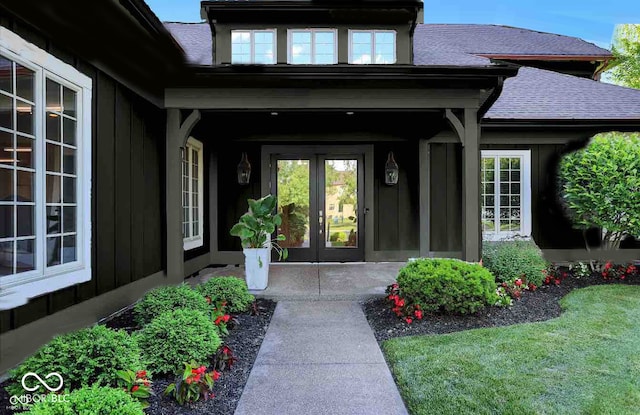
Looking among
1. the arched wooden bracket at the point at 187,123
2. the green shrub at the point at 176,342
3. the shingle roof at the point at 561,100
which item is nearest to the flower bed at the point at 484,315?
the green shrub at the point at 176,342

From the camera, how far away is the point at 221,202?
812 cm

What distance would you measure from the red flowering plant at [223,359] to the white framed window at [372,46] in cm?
528

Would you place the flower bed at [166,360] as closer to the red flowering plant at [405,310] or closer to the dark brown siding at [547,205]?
the red flowering plant at [405,310]

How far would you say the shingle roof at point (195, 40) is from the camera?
6951mm

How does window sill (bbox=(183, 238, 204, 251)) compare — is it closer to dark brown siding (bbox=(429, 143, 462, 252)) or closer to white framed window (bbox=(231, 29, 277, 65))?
white framed window (bbox=(231, 29, 277, 65))

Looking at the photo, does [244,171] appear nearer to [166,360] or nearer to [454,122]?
[454,122]

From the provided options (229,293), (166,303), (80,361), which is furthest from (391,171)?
(80,361)

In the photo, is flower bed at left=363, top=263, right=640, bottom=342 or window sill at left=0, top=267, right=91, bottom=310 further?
flower bed at left=363, top=263, right=640, bottom=342

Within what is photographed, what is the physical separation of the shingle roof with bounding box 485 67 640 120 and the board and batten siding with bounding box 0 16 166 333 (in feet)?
19.3

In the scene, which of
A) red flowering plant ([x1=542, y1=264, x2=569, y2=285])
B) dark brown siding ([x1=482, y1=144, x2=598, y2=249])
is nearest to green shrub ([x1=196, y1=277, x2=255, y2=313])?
red flowering plant ([x1=542, y1=264, x2=569, y2=285])

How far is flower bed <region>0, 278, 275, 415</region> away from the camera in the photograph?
2400 millimetres

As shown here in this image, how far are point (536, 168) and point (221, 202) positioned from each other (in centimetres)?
622

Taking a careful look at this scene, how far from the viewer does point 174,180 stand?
5.61 metres

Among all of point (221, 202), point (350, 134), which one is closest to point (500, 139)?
point (350, 134)
